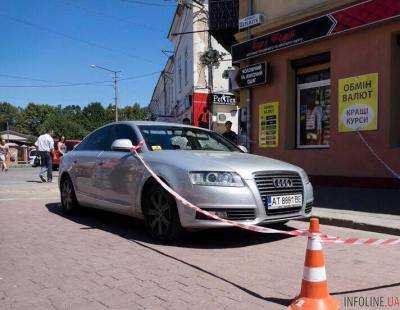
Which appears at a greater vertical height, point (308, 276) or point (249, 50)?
point (249, 50)

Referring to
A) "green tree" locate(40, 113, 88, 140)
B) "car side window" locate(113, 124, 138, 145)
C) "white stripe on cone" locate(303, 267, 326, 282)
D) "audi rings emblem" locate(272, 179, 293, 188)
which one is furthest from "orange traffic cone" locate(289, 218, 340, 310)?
"green tree" locate(40, 113, 88, 140)

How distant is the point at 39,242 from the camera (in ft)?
20.2

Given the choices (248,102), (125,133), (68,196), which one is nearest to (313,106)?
(248,102)

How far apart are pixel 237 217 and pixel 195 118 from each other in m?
20.3

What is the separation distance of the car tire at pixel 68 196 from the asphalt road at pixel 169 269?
1.05 m

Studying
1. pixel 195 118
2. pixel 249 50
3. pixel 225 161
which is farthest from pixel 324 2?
pixel 195 118

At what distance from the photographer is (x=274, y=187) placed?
18.7 feet

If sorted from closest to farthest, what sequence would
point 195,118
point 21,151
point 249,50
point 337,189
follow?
point 337,189 → point 249,50 → point 195,118 → point 21,151

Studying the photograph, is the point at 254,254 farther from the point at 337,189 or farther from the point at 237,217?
the point at 337,189

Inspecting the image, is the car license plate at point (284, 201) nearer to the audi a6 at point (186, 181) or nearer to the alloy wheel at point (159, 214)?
the audi a6 at point (186, 181)

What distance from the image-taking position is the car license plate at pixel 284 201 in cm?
564

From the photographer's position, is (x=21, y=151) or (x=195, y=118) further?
(x=21, y=151)

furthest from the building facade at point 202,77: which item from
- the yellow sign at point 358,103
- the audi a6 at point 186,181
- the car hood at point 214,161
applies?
the car hood at point 214,161

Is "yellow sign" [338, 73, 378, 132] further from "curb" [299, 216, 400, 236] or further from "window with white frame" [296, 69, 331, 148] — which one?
"curb" [299, 216, 400, 236]
